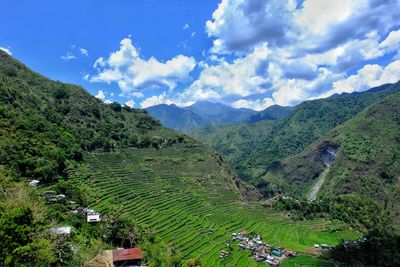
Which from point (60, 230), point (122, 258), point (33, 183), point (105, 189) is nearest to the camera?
point (60, 230)

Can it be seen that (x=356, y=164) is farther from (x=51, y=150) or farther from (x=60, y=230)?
(x=60, y=230)

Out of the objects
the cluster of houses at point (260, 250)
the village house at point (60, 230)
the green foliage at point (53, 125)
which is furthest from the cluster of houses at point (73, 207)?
the cluster of houses at point (260, 250)

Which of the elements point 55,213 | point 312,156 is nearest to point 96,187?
point 55,213

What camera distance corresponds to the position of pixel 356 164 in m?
145

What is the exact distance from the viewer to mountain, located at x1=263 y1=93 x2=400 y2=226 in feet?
445

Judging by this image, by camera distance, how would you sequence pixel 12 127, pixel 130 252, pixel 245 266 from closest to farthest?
pixel 130 252
pixel 245 266
pixel 12 127

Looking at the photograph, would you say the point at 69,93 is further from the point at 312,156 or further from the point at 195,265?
the point at 312,156

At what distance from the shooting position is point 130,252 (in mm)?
34875

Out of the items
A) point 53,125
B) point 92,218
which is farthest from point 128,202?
point 53,125

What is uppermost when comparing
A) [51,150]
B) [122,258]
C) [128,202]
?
[51,150]

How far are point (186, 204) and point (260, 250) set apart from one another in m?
16.6

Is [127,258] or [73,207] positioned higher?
[73,207]

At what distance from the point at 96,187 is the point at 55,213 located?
20.7m

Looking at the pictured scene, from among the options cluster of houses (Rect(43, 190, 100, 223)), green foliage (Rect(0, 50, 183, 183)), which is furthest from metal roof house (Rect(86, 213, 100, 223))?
green foliage (Rect(0, 50, 183, 183))
